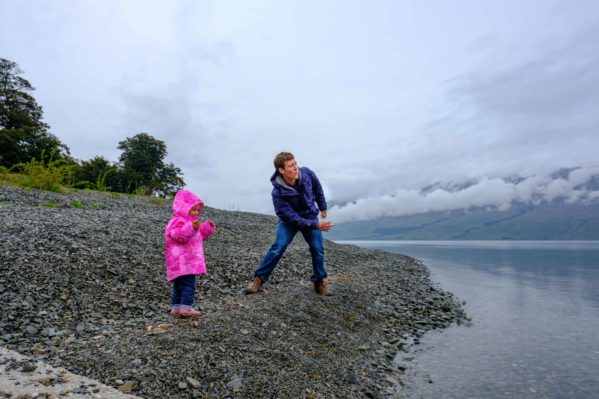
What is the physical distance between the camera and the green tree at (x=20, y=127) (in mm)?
31683

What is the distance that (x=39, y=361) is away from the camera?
166 inches

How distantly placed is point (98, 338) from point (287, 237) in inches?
158

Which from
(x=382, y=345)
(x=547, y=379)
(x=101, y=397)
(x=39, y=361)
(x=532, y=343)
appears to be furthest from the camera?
(x=532, y=343)

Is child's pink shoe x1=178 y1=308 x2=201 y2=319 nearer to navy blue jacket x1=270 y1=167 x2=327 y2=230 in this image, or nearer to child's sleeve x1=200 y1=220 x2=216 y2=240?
child's sleeve x1=200 y1=220 x2=216 y2=240

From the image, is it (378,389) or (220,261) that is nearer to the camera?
(378,389)

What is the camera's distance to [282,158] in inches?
300

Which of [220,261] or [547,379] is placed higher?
[220,261]

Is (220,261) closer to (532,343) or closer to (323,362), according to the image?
(323,362)

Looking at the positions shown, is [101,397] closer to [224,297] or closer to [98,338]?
[98,338]

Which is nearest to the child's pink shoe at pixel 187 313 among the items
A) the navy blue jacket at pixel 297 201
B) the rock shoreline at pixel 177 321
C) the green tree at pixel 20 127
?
the rock shoreline at pixel 177 321

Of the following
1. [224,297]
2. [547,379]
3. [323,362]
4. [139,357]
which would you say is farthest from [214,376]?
[547,379]

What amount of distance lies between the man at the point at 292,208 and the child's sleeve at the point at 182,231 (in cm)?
213

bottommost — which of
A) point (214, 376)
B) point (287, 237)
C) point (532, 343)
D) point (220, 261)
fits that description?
point (532, 343)

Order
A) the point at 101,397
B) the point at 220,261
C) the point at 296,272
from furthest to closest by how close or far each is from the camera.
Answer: the point at 296,272 → the point at 220,261 → the point at 101,397
